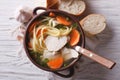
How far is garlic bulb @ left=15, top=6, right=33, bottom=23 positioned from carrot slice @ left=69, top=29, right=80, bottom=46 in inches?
6.2

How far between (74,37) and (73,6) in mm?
132

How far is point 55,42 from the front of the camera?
3.24 feet

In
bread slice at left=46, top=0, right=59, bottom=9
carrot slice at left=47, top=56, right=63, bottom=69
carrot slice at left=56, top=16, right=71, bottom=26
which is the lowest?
carrot slice at left=47, top=56, right=63, bottom=69

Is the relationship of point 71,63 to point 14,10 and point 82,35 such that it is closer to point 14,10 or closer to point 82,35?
point 82,35

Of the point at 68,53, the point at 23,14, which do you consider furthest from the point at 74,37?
the point at 23,14

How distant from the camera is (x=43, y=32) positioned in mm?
1001

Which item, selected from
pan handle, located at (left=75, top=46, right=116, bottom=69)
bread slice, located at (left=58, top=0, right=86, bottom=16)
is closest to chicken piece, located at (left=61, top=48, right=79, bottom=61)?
pan handle, located at (left=75, top=46, right=116, bottom=69)

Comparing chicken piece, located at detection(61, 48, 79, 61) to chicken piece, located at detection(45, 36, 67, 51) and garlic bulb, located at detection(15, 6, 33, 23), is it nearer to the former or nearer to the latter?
chicken piece, located at detection(45, 36, 67, 51)

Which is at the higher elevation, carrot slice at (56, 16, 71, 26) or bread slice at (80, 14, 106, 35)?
carrot slice at (56, 16, 71, 26)

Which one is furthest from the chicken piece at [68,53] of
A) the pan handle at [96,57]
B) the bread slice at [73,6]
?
the bread slice at [73,6]

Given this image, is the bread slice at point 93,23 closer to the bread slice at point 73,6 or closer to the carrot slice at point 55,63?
the bread slice at point 73,6

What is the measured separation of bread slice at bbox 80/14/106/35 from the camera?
104 centimetres

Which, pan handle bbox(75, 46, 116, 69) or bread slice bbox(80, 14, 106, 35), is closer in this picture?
pan handle bbox(75, 46, 116, 69)

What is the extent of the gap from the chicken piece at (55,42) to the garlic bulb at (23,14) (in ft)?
0.35
